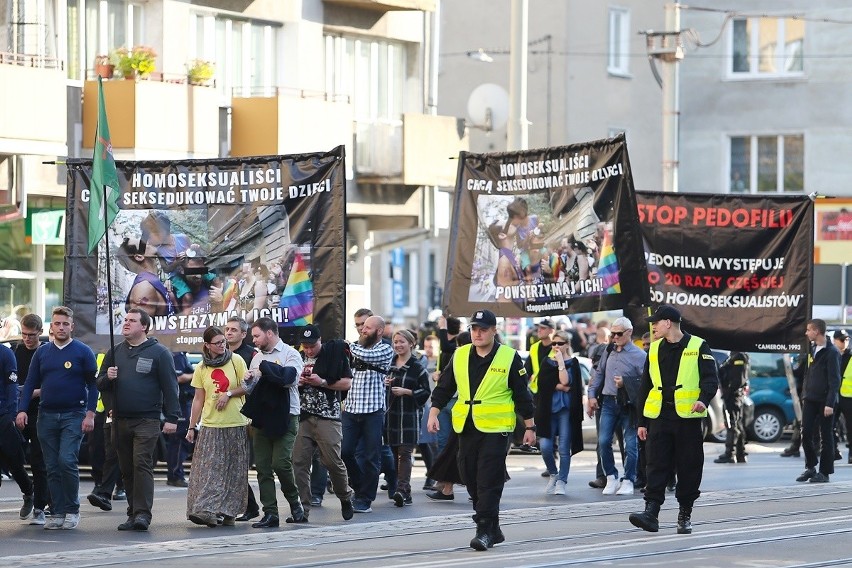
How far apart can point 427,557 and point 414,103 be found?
2082cm

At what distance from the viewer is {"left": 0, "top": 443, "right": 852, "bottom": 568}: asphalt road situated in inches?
519

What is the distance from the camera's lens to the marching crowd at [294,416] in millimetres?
14211

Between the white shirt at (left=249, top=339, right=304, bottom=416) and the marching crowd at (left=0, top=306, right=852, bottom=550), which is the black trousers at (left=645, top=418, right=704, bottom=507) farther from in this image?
the white shirt at (left=249, top=339, right=304, bottom=416)

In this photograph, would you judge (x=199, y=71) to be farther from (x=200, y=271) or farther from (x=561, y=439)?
(x=561, y=439)

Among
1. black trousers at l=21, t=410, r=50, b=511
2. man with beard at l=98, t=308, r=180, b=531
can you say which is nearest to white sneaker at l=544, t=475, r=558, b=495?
man with beard at l=98, t=308, r=180, b=531

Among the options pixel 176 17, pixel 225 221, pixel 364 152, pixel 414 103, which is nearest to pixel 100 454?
pixel 225 221

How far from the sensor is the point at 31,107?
2553 cm

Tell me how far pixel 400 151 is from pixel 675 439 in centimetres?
1725

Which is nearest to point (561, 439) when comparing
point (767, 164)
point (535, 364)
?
point (535, 364)

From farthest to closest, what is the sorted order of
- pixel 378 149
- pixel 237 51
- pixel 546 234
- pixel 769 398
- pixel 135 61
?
pixel 378 149 < pixel 237 51 < pixel 769 398 < pixel 135 61 < pixel 546 234

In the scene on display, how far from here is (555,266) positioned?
19328 millimetres

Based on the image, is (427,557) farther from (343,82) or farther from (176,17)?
(343,82)

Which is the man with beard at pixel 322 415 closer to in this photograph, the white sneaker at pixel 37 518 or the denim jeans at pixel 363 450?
the denim jeans at pixel 363 450

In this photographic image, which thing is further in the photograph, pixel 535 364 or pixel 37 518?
pixel 535 364
